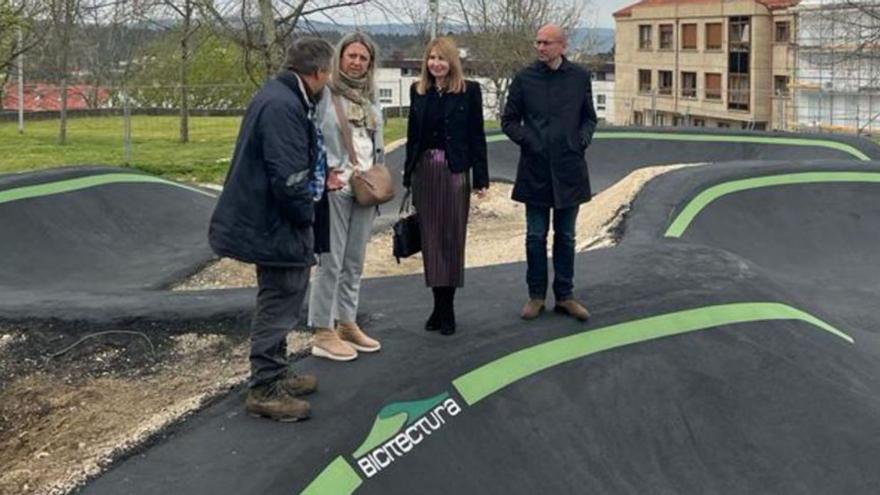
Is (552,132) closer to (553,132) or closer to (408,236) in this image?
(553,132)

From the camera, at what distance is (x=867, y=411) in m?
5.77

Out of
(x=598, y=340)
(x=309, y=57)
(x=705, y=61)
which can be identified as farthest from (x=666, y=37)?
(x=309, y=57)

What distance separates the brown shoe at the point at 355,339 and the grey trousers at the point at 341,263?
109 mm

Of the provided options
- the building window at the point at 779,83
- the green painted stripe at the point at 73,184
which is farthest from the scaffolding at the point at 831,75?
the green painted stripe at the point at 73,184

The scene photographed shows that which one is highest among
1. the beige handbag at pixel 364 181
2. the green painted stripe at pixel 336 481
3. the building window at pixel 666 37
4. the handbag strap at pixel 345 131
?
the building window at pixel 666 37

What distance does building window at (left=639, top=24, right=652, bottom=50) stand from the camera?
59.8 meters

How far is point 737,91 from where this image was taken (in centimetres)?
5159

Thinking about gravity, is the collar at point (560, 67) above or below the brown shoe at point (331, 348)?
above

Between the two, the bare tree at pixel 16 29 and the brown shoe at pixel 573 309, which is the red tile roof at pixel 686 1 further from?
the brown shoe at pixel 573 309

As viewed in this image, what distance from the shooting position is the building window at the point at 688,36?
56125mm

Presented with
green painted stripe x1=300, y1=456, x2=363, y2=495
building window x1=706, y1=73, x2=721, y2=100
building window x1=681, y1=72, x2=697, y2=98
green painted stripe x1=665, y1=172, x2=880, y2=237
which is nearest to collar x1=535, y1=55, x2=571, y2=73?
green painted stripe x1=300, y1=456, x2=363, y2=495

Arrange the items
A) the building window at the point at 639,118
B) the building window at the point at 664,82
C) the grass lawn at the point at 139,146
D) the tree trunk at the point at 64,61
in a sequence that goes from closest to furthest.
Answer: the grass lawn at the point at 139,146 → the tree trunk at the point at 64,61 → the building window at the point at 639,118 → the building window at the point at 664,82

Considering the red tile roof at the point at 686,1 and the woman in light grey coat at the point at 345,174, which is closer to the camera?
the woman in light grey coat at the point at 345,174

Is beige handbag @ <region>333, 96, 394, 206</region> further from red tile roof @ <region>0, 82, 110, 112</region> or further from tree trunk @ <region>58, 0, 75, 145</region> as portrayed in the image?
red tile roof @ <region>0, 82, 110, 112</region>
